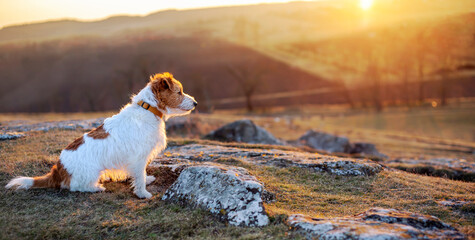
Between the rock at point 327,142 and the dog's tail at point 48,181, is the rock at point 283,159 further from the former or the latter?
the rock at point 327,142

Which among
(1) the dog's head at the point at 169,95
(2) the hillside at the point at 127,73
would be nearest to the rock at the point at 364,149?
(1) the dog's head at the point at 169,95

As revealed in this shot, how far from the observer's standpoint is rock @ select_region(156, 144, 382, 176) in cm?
973

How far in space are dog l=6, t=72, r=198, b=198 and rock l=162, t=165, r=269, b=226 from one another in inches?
38.1

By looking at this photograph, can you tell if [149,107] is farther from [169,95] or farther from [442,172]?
[442,172]

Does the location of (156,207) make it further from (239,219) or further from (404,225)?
(404,225)

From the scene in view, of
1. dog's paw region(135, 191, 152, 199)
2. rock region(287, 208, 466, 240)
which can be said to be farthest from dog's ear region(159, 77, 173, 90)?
rock region(287, 208, 466, 240)

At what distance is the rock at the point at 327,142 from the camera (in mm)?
22547

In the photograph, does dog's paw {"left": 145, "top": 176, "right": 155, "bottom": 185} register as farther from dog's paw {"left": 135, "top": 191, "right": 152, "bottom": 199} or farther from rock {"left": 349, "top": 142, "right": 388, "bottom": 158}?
rock {"left": 349, "top": 142, "right": 388, "bottom": 158}

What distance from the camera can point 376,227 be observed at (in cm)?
534

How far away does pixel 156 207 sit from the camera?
708cm

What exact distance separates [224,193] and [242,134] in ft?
41.3

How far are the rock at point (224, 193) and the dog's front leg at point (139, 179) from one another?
20.1 inches

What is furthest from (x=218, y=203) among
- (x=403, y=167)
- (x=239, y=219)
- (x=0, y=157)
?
(x=403, y=167)

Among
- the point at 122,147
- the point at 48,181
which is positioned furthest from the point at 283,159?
the point at 48,181
